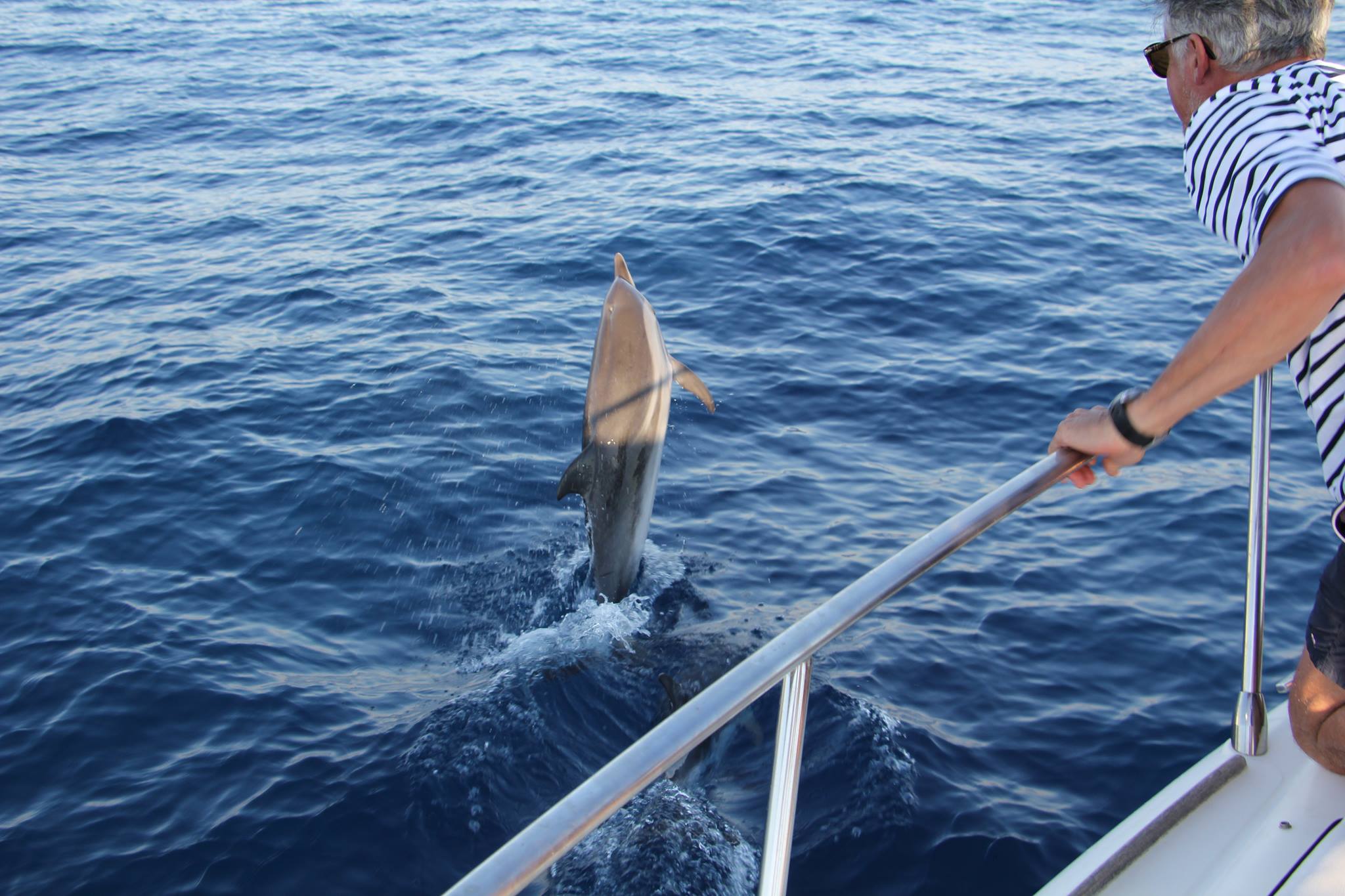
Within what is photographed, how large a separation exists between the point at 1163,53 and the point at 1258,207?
30.7 inches

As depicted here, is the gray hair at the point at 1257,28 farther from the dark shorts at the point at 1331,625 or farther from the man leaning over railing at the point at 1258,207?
the dark shorts at the point at 1331,625

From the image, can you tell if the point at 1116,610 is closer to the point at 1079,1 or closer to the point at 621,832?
the point at 621,832

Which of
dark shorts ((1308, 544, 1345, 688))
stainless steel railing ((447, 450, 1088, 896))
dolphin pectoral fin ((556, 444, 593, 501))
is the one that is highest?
stainless steel railing ((447, 450, 1088, 896))

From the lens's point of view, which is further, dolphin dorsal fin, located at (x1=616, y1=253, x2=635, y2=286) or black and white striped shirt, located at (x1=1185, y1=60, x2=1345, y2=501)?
dolphin dorsal fin, located at (x1=616, y1=253, x2=635, y2=286)

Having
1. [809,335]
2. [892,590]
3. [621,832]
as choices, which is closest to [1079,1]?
[809,335]

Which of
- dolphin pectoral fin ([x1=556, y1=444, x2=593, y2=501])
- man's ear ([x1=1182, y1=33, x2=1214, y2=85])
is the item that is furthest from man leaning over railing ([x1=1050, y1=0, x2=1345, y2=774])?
dolphin pectoral fin ([x1=556, y1=444, x2=593, y2=501])

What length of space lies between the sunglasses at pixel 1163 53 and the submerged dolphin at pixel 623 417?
4.24 meters

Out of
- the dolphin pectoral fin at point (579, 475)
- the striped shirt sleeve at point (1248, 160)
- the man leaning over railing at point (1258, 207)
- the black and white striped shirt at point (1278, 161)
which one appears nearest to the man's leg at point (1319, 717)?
the man leaning over railing at point (1258, 207)

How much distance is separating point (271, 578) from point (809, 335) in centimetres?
582

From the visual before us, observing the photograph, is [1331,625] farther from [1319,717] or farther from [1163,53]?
[1163,53]

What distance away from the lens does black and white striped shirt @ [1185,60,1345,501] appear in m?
2.16

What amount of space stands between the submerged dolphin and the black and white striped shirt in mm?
4574

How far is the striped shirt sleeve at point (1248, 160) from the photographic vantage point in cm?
213

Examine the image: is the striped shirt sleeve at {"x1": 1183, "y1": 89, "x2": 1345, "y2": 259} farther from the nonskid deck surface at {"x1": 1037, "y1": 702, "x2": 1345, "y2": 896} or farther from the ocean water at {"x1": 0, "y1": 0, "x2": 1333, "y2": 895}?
the ocean water at {"x1": 0, "y1": 0, "x2": 1333, "y2": 895}
